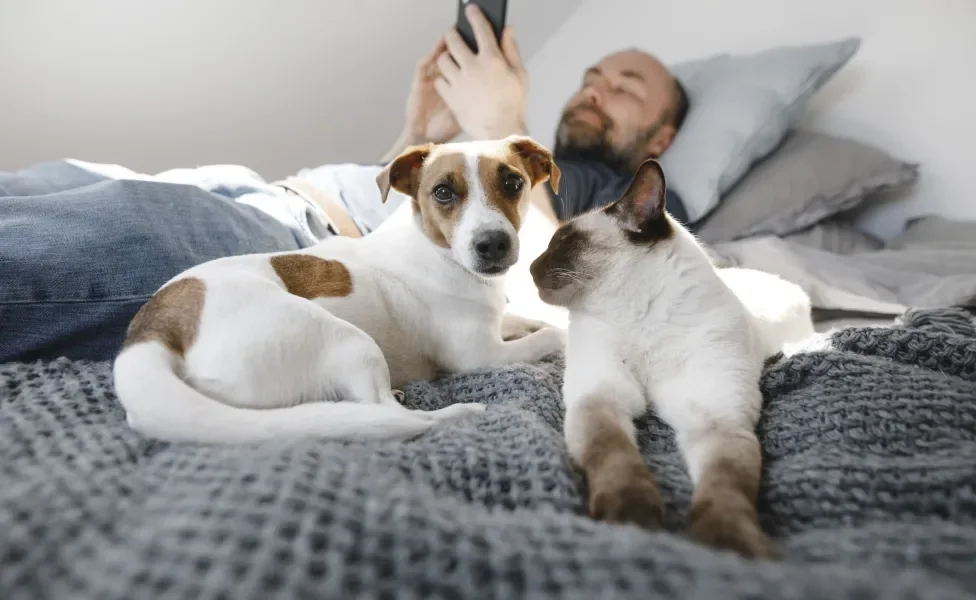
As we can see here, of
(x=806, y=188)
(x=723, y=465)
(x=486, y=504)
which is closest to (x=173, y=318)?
(x=486, y=504)

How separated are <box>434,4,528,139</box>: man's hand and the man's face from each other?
0.50m

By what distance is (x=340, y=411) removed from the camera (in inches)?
31.4

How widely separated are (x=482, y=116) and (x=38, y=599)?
5.68 ft

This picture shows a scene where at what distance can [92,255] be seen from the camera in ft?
3.53

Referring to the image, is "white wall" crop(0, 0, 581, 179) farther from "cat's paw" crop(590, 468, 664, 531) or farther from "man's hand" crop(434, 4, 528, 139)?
"cat's paw" crop(590, 468, 664, 531)

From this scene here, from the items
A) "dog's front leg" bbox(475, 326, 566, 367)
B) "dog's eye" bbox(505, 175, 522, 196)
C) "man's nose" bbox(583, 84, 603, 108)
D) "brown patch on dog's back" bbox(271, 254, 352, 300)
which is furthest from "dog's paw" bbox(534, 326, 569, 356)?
"man's nose" bbox(583, 84, 603, 108)

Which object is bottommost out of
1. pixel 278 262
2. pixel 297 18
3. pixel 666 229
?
pixel 278 262

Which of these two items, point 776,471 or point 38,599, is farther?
point 776,471

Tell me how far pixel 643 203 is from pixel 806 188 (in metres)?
1.32

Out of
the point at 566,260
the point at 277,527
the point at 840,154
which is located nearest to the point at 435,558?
the point at 277,527

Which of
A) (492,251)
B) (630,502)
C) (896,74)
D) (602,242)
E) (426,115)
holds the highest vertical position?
(896,74)

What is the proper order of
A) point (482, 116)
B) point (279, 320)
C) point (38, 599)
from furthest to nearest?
point (482, 116), point (279, 320), point (38, 599)

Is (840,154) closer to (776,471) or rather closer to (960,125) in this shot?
(960,125)

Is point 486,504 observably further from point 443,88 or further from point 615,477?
point 443,88
